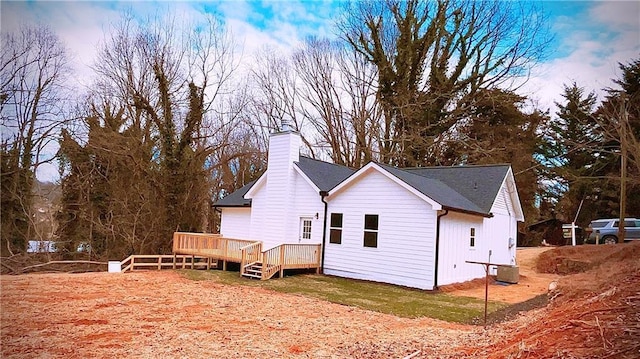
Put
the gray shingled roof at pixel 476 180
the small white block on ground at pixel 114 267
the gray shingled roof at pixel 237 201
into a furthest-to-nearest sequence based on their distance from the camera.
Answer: the gray shingled roof at pixel 237 201, the gray shingled roof at pixel 476 180, the small white block on ground at pixel 114 267

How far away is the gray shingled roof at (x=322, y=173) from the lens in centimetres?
1531

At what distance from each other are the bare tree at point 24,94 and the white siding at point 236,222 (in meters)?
10.0

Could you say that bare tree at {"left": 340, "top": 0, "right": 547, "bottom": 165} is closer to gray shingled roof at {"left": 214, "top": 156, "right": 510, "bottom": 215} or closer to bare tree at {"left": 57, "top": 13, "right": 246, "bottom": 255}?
gray shingled roof at {"left": 214, "top": 156, "right": 510, "bottom": 215}

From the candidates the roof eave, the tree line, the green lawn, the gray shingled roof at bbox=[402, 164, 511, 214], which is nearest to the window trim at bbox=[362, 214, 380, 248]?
the green lawn

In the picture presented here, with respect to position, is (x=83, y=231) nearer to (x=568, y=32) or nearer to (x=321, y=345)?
(x=321, y=345)

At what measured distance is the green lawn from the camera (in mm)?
9219

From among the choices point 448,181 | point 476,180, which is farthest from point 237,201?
point 476,180

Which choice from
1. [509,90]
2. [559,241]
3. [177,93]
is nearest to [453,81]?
[509,90]

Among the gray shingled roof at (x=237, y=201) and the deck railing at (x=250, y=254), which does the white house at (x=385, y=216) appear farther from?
the deck railing at (x=250, y=254)

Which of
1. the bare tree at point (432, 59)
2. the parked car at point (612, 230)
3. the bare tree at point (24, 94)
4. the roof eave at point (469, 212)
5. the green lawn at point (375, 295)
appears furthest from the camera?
the bare tree at point (432, 59)

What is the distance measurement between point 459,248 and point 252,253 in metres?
6.65

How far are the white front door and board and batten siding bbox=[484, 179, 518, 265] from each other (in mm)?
6208

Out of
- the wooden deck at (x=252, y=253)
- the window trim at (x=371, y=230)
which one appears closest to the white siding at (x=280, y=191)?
the wooden deck at (x=252, y=253)

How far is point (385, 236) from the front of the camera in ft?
43.2
